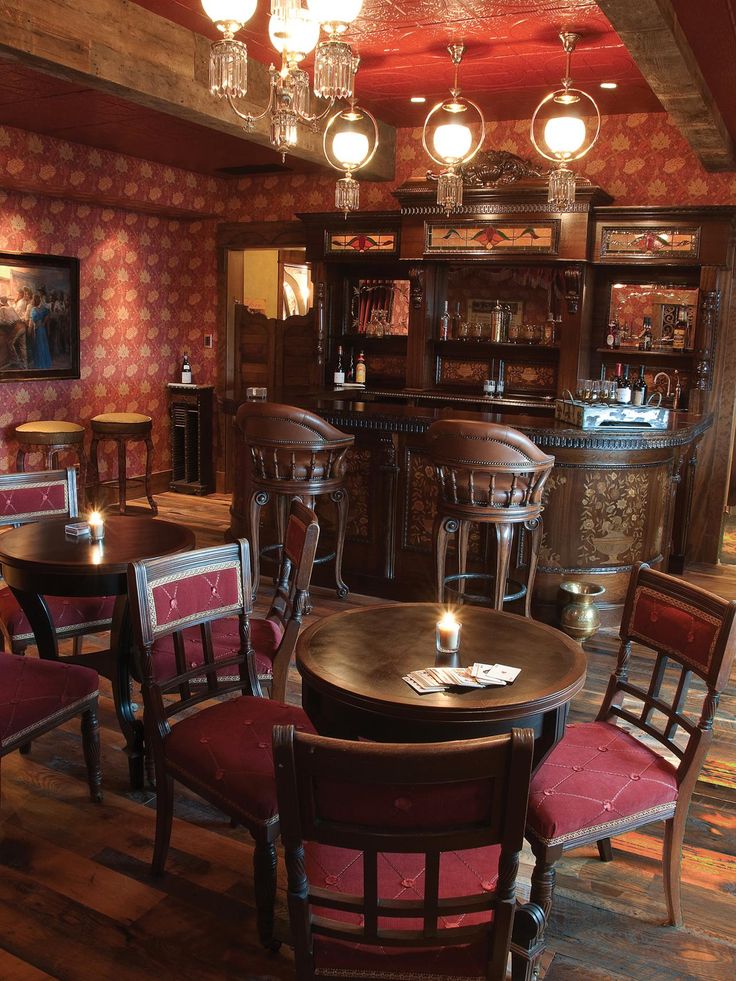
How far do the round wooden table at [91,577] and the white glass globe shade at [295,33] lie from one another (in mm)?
1830

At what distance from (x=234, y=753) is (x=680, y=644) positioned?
126 centimetres

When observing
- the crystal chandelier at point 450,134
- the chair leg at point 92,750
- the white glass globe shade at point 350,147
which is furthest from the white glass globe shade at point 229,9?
the chair leg at point 92,750

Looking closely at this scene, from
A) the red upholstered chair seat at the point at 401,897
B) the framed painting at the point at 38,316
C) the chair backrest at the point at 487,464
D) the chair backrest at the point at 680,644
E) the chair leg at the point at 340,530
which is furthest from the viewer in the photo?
the framed painting at the point at 38,316

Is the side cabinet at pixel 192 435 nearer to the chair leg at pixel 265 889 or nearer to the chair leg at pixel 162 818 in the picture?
the chair leg at pixel 162 818

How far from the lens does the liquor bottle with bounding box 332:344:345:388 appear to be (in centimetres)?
766

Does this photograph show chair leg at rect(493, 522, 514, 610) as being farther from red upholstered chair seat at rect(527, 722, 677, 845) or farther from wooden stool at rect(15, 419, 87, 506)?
wooden stool at rect(15, 419, 87, 506)

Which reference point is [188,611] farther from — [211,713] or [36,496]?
[36,496]

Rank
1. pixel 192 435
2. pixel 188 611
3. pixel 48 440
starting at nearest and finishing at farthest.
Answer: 1. pixel 188 611
2. pixel 48 440
3. pixel 192 435

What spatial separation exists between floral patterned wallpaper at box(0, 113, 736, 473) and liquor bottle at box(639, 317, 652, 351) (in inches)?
34.5

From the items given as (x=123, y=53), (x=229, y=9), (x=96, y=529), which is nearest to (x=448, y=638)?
(x=96, y=529)

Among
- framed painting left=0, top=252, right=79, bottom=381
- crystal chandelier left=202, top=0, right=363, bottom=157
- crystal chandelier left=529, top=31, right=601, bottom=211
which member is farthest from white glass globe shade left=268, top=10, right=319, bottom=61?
framed painting left=0, top=252, right=79, bottom=381

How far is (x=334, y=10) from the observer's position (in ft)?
9.60

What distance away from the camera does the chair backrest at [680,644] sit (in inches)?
92.0

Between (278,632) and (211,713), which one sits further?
(278,632)
